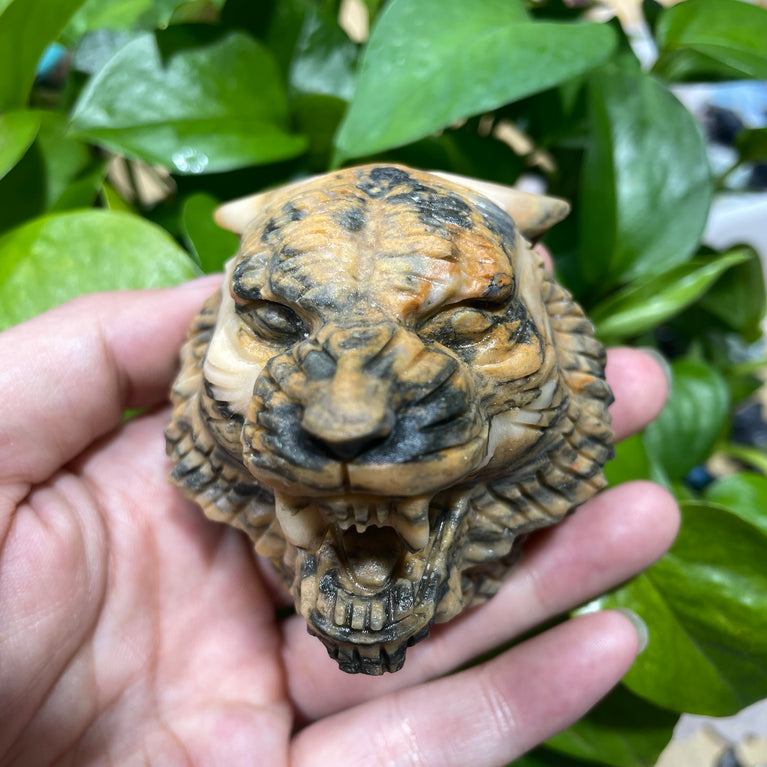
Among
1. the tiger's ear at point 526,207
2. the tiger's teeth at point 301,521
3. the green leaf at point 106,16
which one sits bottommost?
the tiger's teeth at point 301,521

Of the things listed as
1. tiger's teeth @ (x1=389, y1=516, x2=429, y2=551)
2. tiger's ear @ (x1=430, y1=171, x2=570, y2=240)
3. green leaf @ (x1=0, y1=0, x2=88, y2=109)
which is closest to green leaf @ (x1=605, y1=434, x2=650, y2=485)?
tiger's ear @ (x1=430, y1=171, x2=570, y2=240)

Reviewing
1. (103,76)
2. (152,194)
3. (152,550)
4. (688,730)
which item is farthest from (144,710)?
(152,194)

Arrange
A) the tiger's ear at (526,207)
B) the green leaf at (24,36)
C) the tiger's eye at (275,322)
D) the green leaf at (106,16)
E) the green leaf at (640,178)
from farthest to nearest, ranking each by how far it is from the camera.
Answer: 1. the green leaf at (106,16)
2. the green leaf at (640,178)
3. the green leaf at (24,36)
4. the tiger's ear at (526,207)
5. the tiger's eye at (275,322)

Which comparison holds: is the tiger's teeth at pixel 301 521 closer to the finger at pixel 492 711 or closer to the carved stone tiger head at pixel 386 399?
the carved stone tiger head at pixel 386 399

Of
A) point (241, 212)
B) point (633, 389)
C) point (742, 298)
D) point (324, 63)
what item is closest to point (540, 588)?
point (633, 389)

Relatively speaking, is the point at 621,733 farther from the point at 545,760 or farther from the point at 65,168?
the point at 65,168

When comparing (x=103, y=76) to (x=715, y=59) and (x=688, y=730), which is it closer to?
(x=715, y=59)

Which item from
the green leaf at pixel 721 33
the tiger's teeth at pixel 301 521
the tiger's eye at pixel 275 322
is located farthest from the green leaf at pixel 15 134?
the green leaf at pixel 721 33
